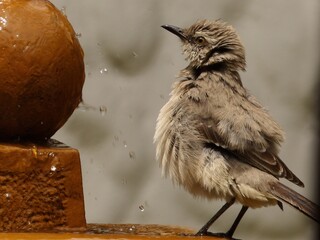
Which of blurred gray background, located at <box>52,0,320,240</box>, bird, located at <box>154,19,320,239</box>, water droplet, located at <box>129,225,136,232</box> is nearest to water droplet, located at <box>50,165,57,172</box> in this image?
water droplet, located at <box>129,225,136,232</box>

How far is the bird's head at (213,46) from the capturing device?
268 inches

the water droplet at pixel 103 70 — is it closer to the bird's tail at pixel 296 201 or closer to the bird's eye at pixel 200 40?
the bird's eye at pixel 200 40

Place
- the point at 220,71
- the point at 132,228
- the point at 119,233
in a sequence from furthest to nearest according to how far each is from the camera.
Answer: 1. the point at 220,71
2. the point at 132,228
3. the point at 119,233

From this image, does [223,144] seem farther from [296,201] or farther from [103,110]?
[103,110]

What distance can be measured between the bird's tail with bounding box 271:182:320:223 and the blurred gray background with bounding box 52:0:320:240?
2396 millimetres

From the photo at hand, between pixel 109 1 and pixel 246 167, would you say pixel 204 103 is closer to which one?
pixel 246 167

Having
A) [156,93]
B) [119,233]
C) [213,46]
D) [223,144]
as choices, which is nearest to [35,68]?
[119,233]

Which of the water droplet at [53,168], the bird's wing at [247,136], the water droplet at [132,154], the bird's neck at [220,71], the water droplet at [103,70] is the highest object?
the bird's neck at [220,71]

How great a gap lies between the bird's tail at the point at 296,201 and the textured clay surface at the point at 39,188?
0.97m

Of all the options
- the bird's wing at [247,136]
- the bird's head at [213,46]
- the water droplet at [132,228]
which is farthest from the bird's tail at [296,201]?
the bird's head at [213,46]

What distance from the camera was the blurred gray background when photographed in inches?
340

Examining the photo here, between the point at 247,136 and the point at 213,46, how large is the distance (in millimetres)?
735

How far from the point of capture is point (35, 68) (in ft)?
18.0

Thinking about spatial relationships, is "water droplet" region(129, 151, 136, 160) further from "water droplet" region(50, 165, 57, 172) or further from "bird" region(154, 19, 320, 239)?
"water droplet" region(50, 165, 57, 172)
